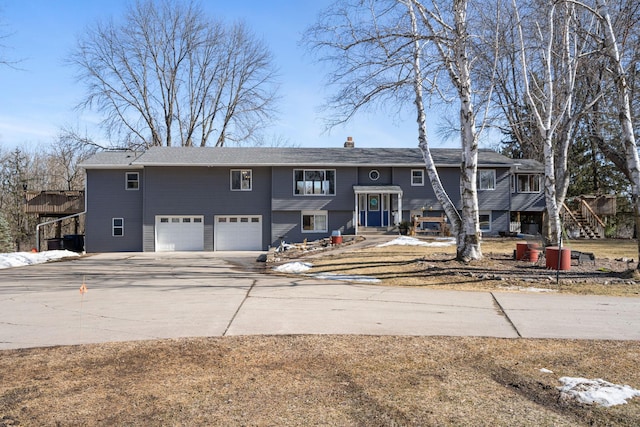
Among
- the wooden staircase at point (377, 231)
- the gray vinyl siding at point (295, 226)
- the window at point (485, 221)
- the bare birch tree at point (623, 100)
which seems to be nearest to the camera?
the bare birch tree at point (623, 100)

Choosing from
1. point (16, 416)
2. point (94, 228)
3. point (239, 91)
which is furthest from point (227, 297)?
point (239, 91)

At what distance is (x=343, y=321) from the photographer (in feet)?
24.8

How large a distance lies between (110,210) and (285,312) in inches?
959

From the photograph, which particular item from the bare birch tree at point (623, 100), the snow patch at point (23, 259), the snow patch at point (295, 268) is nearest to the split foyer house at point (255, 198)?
the snow patch at point (23, 259)

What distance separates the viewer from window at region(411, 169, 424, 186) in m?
30.0

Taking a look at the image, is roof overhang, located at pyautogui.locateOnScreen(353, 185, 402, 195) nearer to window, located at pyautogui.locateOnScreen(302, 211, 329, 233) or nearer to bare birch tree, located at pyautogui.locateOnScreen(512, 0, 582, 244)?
window, located at pyautogui.locateOnScreen(302, 211, 329, 233)

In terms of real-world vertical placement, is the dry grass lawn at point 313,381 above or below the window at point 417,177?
below

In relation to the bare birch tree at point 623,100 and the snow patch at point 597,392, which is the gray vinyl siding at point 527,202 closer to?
the bare birch tree at point 623,100

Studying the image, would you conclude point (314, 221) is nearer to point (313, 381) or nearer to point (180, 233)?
point (180, 233)

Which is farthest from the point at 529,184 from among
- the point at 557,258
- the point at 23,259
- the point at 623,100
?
the point at 23,259

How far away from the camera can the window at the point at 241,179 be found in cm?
2983

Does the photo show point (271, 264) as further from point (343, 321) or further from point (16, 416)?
point (16, 416)

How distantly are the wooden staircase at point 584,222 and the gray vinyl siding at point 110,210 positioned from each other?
26.9 metres

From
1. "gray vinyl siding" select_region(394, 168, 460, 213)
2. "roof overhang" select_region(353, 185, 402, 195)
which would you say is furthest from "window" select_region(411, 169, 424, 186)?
"roof overhang" select_region(353, 185, 402, 195)
